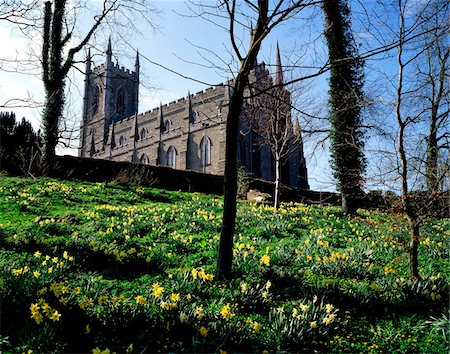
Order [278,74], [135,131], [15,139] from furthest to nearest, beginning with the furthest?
[135,131]
[15,139]
[278,74]

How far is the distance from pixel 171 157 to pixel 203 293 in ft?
123

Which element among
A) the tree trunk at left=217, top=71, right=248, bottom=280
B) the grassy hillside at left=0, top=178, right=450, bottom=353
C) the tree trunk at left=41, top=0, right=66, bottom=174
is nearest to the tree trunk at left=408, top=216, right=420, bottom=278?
the grassy hillside at left=0, top=178, right=450, bottom=353

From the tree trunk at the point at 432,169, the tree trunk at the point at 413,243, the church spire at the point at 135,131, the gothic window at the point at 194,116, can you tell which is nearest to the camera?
the tree trunk at the point at 413,243

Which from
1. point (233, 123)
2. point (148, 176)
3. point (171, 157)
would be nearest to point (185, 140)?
point (171, 157)

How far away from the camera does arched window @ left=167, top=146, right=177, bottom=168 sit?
40.2 metres

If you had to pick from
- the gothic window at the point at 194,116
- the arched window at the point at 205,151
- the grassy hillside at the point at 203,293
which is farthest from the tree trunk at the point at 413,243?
the gothic window at the point at 194,116

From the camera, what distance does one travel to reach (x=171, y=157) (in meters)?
40.6

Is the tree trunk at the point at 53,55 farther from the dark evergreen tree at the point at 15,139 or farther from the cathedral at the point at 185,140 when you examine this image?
the cathedral at the point at 185,140

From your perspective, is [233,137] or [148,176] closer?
[233,137]

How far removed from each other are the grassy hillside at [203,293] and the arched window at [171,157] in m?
33.2

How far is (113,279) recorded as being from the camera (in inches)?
171

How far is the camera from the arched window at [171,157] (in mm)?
40219

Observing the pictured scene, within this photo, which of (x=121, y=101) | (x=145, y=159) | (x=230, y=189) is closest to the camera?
(x=230, y=189)

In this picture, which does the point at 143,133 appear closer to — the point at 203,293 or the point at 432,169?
the point at 432,169
